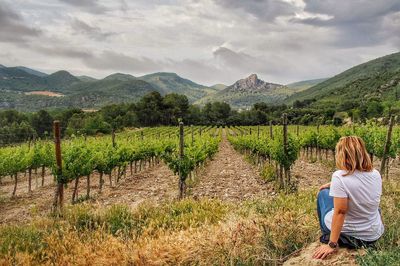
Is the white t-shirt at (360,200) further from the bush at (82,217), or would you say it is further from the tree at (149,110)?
the tree at (149,110)

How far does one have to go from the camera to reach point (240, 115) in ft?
392

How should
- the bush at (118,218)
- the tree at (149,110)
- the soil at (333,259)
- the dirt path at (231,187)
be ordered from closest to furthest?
1. the soil at (333,259)
2. the bush at (118,218)
3. the dirt path at (231,187)
4. the tree at (149,110)

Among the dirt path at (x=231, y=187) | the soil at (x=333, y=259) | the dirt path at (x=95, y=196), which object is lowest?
the dirt path at (x=95, y=196)

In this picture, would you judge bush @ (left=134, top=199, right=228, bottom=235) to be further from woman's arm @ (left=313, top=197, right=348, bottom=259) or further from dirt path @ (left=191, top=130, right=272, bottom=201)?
dirt path @ (left=191, top=130, right=272, bottom=201)

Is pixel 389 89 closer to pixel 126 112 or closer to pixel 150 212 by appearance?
pixel 126 112

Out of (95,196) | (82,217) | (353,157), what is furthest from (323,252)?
(95,196)

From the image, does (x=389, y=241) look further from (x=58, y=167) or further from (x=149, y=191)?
(x=149, y=191)

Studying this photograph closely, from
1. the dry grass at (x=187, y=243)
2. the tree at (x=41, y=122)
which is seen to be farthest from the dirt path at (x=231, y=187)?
the tree at (x=41, y=122)

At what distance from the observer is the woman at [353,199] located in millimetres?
4418

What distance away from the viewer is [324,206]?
5047mm

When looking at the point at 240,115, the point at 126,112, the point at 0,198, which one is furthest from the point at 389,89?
the point at 0,198

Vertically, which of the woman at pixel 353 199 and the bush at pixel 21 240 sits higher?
the woman at pixel 353 199

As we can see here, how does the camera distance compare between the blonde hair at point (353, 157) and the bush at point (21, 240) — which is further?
the bush at point (21, 240)

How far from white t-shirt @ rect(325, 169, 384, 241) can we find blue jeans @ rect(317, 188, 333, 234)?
0.36ft
